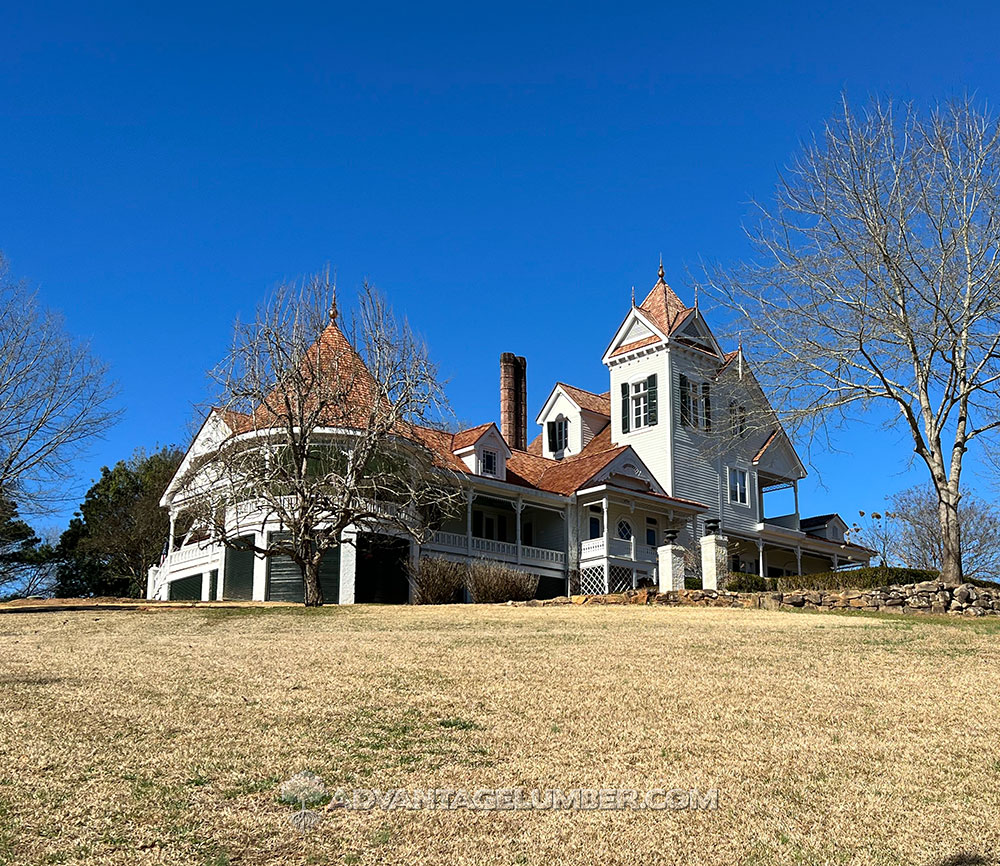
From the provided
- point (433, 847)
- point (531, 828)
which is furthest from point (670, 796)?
point (433, 847)

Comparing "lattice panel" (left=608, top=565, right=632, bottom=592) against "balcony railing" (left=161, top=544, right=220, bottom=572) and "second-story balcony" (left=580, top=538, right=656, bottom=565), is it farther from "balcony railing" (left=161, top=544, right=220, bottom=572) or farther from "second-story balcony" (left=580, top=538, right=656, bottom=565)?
"balcony railing" (left=161, top=544, right=220, bottom=572)

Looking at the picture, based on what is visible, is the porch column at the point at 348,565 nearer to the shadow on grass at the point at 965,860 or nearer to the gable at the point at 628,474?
the gable at the point at 628,474

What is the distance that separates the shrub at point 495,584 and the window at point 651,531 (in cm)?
897

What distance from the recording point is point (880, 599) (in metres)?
23.6

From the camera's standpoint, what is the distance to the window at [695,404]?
39.7 metres

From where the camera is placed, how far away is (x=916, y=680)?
13.4 meters

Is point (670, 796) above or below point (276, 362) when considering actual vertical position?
below

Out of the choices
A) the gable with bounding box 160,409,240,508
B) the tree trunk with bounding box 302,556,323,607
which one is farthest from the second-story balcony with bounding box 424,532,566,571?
the gable with bounding box 160,409,240,508

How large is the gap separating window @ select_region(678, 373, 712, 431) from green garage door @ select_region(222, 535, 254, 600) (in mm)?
17161

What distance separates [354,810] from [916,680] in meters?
8.33

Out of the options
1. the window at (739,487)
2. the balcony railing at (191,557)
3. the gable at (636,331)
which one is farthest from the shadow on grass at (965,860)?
the window at (739,487)

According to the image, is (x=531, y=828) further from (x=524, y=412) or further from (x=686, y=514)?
(x=524, y=412)

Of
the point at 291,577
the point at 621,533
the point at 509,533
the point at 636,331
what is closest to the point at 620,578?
the point at 621,533

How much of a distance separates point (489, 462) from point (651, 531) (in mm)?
7508
